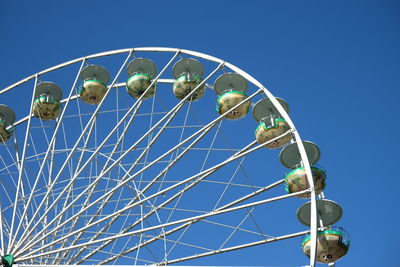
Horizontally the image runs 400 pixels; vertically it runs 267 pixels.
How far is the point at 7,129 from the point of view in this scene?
2078cm

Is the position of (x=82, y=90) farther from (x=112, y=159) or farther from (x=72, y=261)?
(x=72, y=261)

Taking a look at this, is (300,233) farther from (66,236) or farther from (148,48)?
(148,48)

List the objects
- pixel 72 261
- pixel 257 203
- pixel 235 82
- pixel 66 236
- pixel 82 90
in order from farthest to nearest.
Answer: pixel 82 90 < pixel 235 82 < pixel 72 261 < pixel 66 236 < pixel 257 203

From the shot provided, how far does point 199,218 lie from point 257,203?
4.35ft

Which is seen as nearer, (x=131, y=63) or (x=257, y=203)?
(x=257, y=203)

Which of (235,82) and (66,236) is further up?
(235,82)

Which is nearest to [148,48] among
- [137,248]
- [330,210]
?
[137,248]

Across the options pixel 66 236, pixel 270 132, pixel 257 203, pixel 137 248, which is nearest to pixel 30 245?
pixel 66 236

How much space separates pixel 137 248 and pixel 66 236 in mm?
2241

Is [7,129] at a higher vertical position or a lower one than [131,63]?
lower

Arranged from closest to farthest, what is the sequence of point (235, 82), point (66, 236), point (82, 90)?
point (66, 236)
point (235, 82)
point (82, 90)

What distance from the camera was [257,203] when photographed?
1452 centimetres

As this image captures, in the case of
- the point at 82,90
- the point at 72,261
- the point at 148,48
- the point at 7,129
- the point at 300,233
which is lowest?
the point at 72,261

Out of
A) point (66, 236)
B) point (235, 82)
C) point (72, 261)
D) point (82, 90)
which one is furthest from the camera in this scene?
point (82, 90)
